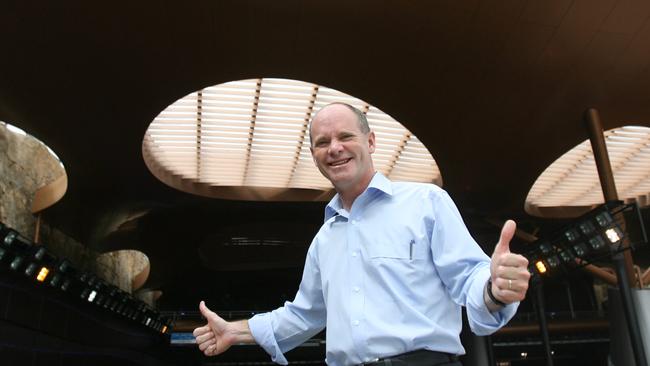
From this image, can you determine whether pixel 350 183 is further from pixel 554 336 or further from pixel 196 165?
pixel 554 336

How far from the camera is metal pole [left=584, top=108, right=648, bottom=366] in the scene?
10242mm

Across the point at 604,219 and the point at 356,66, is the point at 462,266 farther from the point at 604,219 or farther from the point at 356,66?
the point at 604,219

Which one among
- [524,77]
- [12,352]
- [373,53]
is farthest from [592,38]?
[12,352]

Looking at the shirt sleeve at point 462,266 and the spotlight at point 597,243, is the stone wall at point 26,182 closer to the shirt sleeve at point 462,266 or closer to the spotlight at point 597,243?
the shirt sleeve at point 462,266

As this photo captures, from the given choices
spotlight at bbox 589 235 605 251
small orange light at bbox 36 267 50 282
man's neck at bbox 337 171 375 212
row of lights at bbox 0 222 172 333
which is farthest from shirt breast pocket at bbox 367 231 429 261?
small orange light at bbox 36 267 50 282

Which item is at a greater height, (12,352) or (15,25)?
(15,25)

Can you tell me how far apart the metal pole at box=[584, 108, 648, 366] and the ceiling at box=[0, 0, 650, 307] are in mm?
394

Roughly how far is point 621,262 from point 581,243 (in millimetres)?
1128

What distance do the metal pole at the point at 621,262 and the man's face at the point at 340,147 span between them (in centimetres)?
1073

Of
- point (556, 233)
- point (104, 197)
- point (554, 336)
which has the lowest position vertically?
point (554, 336)

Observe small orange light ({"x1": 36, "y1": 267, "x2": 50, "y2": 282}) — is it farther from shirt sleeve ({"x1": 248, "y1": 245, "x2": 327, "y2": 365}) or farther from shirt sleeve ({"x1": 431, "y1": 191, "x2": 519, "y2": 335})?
shirt sleeve ({"x1": 431, "y1": 191, "x2": 519, "y2": 335})

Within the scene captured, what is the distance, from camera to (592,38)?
31.0ft

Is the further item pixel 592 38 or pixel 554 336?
pixel 554 336

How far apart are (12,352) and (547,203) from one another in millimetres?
17879
